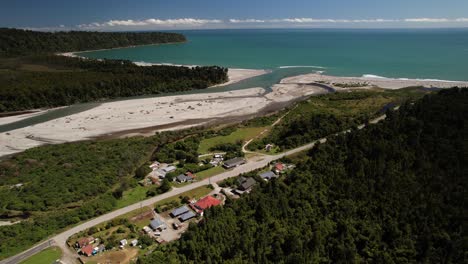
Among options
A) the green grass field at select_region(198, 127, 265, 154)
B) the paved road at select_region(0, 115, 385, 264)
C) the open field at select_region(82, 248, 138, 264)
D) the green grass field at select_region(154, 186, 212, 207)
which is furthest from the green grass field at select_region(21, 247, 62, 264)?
the green grass field at select_region(198, 127, 265, 154)

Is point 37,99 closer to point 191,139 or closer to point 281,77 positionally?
point 191,139

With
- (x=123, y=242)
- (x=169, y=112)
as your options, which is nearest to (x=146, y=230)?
(x=123, y=242)

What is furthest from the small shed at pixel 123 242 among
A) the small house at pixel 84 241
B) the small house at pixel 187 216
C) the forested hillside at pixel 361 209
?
the small house at pixel 187 216

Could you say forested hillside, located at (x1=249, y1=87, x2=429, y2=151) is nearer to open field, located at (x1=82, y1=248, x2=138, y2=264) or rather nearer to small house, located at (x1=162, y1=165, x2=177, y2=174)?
small house, located at (x1=162, y1=165, x2=177, y2=174)

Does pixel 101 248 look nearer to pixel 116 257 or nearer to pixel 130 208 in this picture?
pixel 116 257

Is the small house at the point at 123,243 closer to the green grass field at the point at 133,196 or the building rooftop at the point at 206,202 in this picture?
the green grass field at the point at 133,196

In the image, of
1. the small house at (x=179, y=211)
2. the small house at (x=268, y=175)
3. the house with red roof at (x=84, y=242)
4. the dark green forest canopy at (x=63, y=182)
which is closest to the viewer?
the house with red roof at (x=84, y=242)
